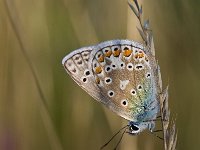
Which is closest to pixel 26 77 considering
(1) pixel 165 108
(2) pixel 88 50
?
(2) pixel 88 50

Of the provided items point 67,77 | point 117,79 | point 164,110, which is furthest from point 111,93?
point 67,77

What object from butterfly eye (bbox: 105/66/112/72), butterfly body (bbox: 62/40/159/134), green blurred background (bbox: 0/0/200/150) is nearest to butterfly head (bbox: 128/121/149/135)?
butterfly body (bbox: 62/40/159/134)

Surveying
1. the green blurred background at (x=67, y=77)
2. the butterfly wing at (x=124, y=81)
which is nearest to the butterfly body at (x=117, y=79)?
the butterfly wing at (x=124, y=81)

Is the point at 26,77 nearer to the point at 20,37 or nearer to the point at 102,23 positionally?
the point at 102,23

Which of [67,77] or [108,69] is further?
[67,77]

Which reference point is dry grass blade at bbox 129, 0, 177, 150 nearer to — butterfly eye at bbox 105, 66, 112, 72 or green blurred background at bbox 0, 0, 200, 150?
butterfly eye at bbox 105, 66, 112, 72

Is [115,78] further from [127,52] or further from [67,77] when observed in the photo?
[67,77]
